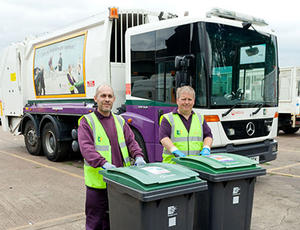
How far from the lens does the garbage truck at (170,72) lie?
4.84 metres

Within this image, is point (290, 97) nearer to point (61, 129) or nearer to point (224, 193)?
point (61, 129)

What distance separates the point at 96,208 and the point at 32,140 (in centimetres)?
633

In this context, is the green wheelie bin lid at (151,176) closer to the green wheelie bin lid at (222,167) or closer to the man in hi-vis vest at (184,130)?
the green wheelie bin lid at (222,167)

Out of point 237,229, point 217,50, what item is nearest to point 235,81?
point 217,50

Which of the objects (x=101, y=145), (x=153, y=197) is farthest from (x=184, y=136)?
(x=153, y=197)

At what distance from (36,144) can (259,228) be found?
6235 mm

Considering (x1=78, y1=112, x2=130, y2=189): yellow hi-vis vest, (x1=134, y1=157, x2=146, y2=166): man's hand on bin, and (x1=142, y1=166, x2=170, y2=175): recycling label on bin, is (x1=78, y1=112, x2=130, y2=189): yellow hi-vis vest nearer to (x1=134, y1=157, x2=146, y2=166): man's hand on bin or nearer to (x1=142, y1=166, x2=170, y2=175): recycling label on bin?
(x1=134, y1=157, x2=146, y2=166): man's hand on bin

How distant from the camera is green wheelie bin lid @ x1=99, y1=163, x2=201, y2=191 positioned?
217 centimetres

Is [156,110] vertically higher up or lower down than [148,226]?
higher up

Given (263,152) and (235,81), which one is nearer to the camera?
(235,81)

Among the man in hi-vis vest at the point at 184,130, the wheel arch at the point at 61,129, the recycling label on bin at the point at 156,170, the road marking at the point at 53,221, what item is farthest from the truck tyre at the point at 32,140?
the recycling label on bin at the point at 156,170

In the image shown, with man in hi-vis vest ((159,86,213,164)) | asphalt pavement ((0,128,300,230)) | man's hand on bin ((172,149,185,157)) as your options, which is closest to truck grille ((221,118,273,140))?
asphalt pavement ((0,128,300,230))

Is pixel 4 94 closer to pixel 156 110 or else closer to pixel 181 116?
pixel 156 110

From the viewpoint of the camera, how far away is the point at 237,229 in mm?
2703
